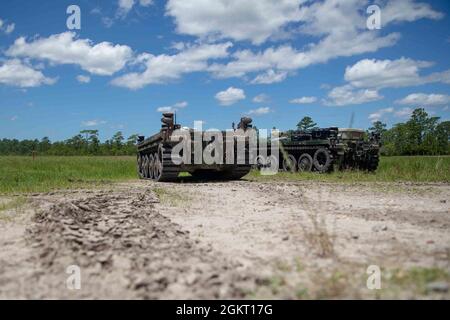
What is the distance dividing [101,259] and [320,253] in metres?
1.86

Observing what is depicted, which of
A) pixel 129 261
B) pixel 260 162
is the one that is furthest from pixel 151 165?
pixel 129 261

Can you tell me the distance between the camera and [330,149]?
18.3m

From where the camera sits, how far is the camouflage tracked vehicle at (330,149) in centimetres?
1839

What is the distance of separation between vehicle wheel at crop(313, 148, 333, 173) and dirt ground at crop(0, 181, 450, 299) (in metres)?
11.6

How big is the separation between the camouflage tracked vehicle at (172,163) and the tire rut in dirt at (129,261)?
26.4 feet

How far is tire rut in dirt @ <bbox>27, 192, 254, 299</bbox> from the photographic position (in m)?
3.12

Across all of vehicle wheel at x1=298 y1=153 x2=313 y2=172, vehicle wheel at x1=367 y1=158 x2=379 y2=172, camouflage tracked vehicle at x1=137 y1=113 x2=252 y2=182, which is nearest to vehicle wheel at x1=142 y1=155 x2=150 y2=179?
camouflage tracked vehicle at x1=137 y1=113 x2=252 y2=182

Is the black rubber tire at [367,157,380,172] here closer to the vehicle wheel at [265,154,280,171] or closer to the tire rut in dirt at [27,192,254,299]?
the vehicle wheel at [265,154,280,171]

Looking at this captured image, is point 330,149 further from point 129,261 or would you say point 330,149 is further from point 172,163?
point 129,261

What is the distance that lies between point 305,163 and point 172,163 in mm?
7815

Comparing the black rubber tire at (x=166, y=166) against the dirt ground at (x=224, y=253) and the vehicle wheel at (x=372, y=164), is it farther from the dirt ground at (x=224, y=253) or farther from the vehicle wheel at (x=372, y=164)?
the vehicle wheel at (x=372, y=164)

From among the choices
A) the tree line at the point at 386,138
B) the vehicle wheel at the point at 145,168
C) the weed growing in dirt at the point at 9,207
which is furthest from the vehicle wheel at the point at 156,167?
the tree line at the point at 386,138
